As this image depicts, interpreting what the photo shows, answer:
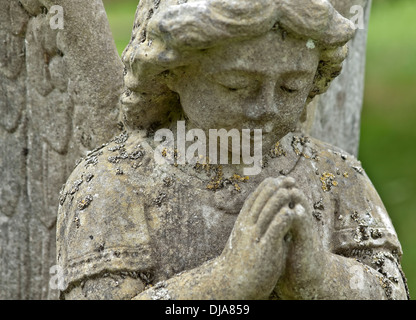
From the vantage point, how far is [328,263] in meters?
1.89

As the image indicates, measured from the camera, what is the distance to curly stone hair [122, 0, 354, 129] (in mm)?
1729

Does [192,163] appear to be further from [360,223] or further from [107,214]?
[360,223]

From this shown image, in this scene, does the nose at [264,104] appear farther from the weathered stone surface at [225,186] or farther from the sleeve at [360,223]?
the sleeve at [360,223]

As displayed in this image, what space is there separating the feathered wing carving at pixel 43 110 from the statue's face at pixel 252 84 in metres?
0.48

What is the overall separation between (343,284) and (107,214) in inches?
23.8

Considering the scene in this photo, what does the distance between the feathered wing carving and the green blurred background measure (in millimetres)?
2261

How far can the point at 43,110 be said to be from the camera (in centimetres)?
246

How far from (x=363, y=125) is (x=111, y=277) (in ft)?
13.3

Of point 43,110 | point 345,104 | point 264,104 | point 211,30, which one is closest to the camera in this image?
point 211,30

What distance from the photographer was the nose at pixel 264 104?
5.98 feet

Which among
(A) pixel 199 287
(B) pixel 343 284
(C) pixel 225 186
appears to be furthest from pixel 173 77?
(B) pixel 343 284

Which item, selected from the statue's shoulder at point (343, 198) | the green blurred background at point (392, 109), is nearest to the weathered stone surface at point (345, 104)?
the statue's shoulder at point (343, 198)

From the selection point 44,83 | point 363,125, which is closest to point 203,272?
point 44,83
